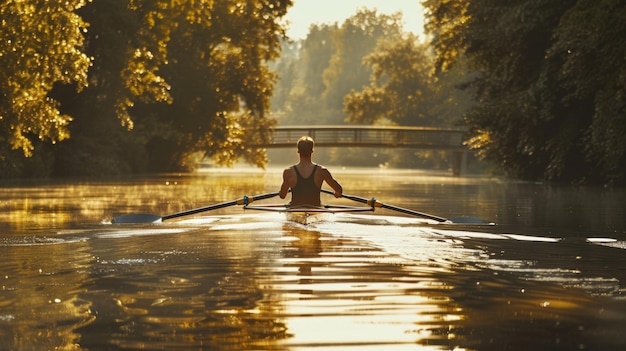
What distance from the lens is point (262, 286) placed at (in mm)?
12758


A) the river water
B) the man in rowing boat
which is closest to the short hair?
the man in rowing boat

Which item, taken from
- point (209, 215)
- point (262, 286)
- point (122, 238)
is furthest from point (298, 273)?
point (209, 215)

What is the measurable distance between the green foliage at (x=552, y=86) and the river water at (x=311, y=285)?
516 inches

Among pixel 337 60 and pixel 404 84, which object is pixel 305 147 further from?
pixel 337 60

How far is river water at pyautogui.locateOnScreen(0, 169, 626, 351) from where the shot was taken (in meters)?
9.61

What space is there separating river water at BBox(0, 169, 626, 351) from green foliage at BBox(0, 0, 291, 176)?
30.9 feet

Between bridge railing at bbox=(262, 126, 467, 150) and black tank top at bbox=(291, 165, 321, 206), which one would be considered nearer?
black tank top at bbox=(291, 165, 321, 206)

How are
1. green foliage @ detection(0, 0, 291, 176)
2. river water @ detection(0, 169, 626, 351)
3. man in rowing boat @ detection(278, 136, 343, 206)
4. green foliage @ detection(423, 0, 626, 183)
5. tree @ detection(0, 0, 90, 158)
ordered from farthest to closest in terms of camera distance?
1. green foliage @ detection(0, 0, 291, 176)
2. tree @ detection(0, 0, 90, 158)
3. green foliage @ detection(423, 0, 626, 183)
4. man in rowing boat @ detection(278, 136, 343, 206)
5. river water @ detection(0, 169, 626, 351)

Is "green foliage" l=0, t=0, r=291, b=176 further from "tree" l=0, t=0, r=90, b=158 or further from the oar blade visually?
the oar blade

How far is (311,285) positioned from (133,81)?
38.9 metres

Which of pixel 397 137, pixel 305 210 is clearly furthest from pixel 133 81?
pixel 397 137

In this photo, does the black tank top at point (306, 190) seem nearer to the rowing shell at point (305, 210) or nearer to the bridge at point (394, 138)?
the rowing shell at point (305, 210)

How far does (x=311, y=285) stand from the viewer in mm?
12844

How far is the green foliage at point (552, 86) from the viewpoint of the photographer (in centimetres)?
3659
